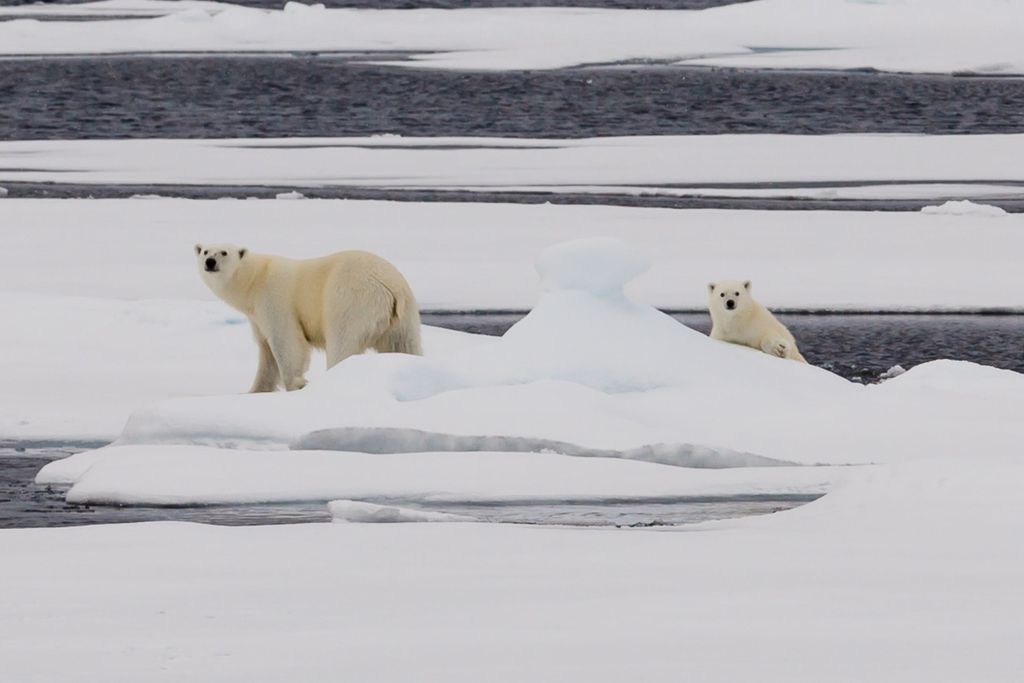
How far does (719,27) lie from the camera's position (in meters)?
33.4

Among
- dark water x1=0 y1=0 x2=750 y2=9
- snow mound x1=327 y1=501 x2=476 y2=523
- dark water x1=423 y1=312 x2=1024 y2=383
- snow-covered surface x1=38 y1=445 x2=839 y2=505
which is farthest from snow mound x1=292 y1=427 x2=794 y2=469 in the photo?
dark water x1=0 y1=0 x2=750 y2=9

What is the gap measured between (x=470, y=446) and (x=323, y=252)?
5709 millimetres

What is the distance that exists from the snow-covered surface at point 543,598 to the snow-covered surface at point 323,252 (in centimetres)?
171

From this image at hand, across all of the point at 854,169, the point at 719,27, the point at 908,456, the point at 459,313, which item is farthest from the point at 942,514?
the point at 719,27

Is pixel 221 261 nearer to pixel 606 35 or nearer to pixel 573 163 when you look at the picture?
pixel 573 163

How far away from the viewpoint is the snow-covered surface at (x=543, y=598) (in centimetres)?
357

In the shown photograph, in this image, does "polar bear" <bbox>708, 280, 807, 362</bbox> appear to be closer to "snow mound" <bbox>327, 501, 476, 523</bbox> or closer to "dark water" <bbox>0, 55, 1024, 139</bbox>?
"snow mound" <bbox>327, 501, 476, 523</bbox>

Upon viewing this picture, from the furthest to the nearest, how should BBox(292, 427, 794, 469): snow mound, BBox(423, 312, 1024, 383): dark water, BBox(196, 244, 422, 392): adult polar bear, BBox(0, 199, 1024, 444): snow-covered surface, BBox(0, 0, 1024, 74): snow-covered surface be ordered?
BBox(0, 0, 1024, 74): snow-covered surface → BBox(423, 312, 1024, 383): dark water → BBox(0, 199, 1024, 444): snow-covered surface → BBox(196, 244, 422, 392): adult polar bear → BBox(292, 427, 794, 469): snow mound

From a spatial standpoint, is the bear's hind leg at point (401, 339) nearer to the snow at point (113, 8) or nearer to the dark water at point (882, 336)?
the dark water at point (882, 336)

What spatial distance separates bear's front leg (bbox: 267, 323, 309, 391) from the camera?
24.7 ft

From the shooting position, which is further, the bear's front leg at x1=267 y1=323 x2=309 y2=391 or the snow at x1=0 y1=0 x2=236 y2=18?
the snow at x1=0 y1=0 x2=236 y2=18

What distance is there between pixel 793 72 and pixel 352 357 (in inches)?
847

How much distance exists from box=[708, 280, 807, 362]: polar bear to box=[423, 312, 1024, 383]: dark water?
52cm

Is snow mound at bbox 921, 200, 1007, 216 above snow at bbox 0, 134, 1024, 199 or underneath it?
above
